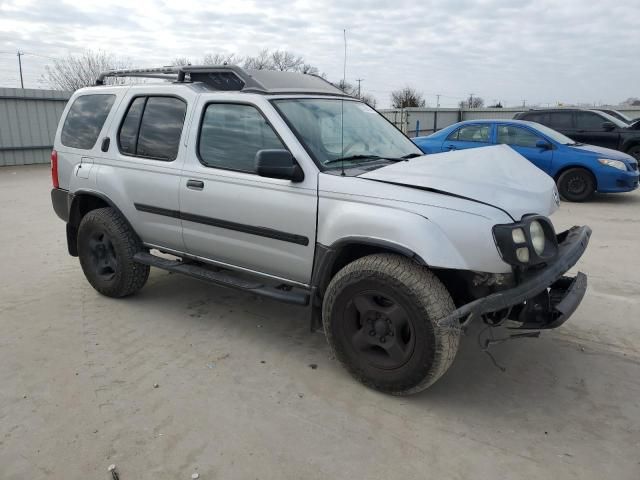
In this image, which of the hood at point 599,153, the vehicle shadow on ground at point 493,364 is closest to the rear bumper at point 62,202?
the vehicle shadow on ground at point 493,364

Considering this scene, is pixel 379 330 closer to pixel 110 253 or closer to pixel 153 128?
pixel 153 128

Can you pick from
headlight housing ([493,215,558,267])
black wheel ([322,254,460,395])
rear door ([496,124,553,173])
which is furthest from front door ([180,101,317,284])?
rear door ([496,124,553,173])

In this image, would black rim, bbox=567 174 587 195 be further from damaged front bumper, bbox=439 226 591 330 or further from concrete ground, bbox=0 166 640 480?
damaged front bumper, bbox=439 226 591 330

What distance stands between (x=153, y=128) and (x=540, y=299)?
3.27 metres

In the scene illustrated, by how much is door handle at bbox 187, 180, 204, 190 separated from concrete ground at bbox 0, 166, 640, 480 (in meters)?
1.18

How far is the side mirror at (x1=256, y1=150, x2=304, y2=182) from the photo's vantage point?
10.6 ft

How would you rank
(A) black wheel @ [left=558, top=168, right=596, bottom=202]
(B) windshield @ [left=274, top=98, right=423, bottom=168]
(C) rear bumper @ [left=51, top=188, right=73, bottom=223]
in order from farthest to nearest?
(A) black wheel @ [left=558, top=168, right=596, bottom=202] → (C) rear bumper @ [left=51, top=188, right=73, bottom=223] → (B) windshield @ [left=274, top=98, right=423, bottom=168]

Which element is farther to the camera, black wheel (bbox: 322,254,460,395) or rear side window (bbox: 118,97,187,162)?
rear side window (bbox: 118,97,187,162)

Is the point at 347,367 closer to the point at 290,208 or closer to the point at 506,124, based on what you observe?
the point at 290,208

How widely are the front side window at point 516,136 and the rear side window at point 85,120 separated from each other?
7.56 metres

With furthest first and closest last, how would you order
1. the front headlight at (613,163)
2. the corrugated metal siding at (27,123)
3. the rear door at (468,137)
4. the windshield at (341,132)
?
the corrugated metal siding at (27,123)
the rear door at (468,137)
the front headlight at (613,163)
the windshield at (341,132)

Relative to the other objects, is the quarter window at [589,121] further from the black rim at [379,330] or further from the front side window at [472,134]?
the black rim at [379,330]

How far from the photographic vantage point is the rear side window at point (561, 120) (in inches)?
493

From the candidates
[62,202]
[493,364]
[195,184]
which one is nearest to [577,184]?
[493,364]
